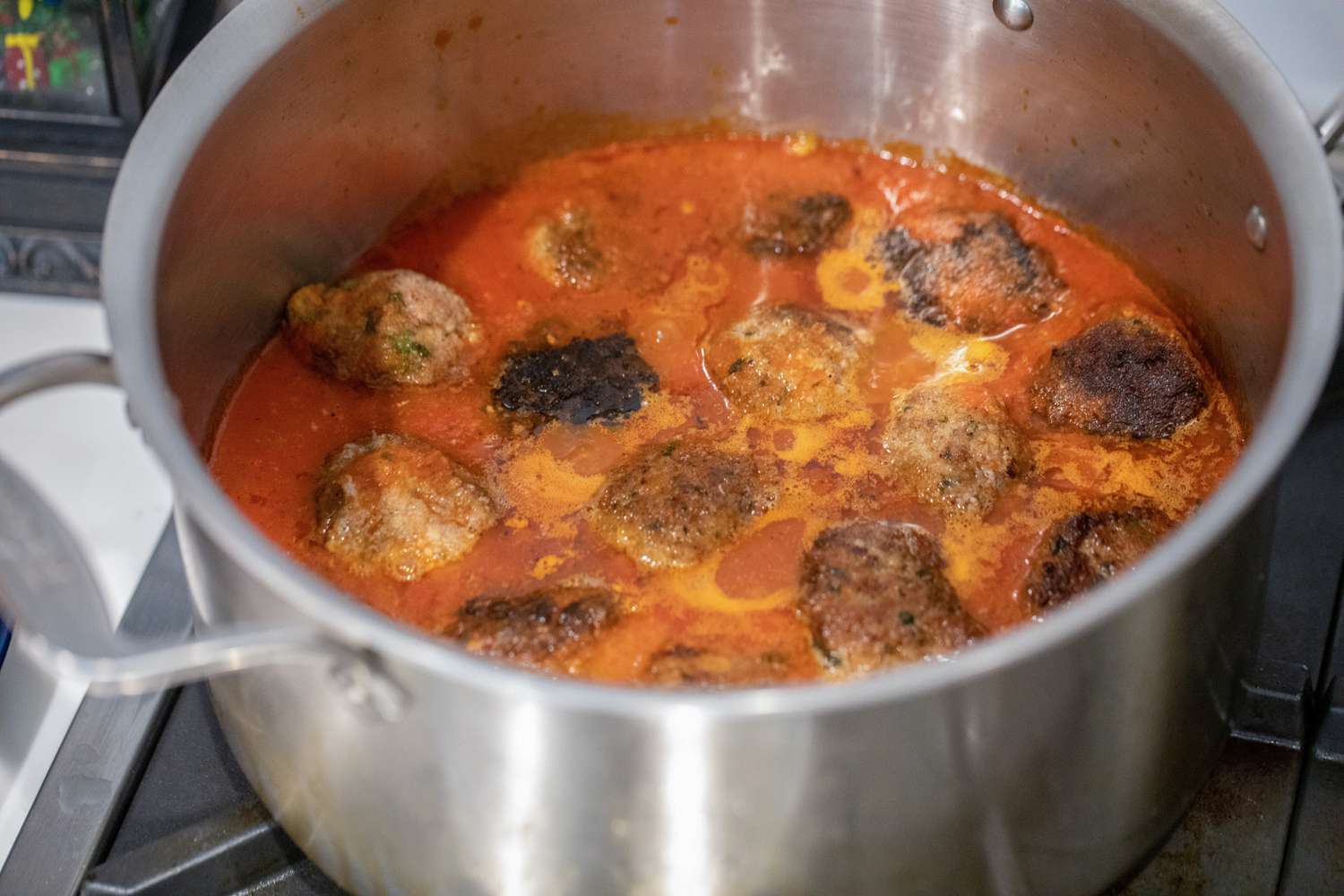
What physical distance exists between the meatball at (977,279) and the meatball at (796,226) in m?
0.11

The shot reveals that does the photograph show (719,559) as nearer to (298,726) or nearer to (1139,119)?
(298,726)

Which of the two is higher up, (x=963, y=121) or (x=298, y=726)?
(x=963, y=121)

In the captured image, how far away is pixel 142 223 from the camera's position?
53.7 inches

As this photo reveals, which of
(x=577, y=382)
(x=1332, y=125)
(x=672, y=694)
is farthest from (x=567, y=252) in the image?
(x=672, y=694)

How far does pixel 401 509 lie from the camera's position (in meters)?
1.65

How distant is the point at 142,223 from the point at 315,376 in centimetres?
54

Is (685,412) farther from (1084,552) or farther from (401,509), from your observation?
(1084,552)

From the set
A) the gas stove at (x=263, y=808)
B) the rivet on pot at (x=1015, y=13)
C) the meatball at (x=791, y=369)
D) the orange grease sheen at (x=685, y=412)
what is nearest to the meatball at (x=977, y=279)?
the orange grease sheen at (x=685, y=412)

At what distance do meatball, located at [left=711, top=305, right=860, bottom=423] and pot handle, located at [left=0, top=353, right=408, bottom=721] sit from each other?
0.82 meters

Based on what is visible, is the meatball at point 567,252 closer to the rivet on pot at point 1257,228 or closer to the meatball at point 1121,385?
the meatball at point 1121,385

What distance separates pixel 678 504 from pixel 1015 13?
0.84 m

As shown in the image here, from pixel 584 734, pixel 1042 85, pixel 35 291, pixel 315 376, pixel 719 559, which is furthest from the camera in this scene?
pixel 35 291

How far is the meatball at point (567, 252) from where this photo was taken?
6.64 ft

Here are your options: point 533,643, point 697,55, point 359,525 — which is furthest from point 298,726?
point 697,55
